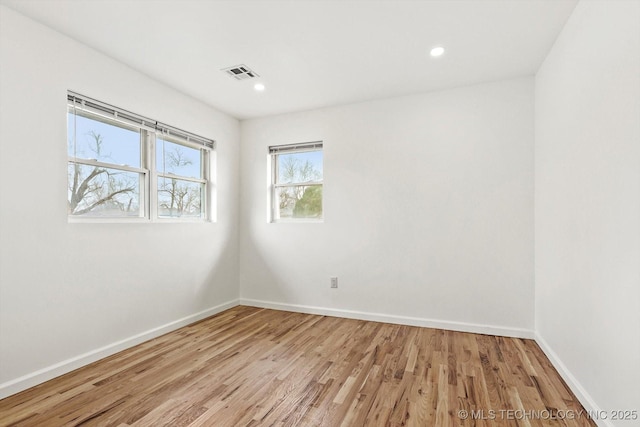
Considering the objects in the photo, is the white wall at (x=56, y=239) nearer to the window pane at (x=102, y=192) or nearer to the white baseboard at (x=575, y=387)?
the window pane at (x=102, y=192)

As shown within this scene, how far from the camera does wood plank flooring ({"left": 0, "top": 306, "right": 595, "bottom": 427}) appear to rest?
5.83ft

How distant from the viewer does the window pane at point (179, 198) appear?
10.7 ft

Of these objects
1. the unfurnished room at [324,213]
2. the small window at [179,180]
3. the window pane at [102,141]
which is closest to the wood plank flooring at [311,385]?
the unfurnished room at [324,213]

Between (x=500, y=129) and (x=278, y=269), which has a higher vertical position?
(x=500, y=129)

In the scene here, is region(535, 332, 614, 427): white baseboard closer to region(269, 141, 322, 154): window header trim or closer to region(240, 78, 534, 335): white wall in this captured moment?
region(240, 78, 534, 335): white wall

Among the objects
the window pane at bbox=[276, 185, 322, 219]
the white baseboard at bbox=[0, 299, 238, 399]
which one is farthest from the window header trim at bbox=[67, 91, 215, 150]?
the white baseboard at bbox=[0, 299, 238, 399]

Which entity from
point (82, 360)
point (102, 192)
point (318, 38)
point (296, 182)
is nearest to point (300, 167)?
point (296, 182)

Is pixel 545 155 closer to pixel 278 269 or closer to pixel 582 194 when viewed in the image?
pixel 582 194

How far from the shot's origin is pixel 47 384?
7.06ft

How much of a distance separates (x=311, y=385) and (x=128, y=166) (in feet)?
8.22

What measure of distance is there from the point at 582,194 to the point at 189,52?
3.08 m

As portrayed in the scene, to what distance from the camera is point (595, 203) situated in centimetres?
174

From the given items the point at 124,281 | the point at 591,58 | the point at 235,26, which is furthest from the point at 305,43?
the point at 124,281

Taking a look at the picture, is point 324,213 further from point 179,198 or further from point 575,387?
point 575,387
